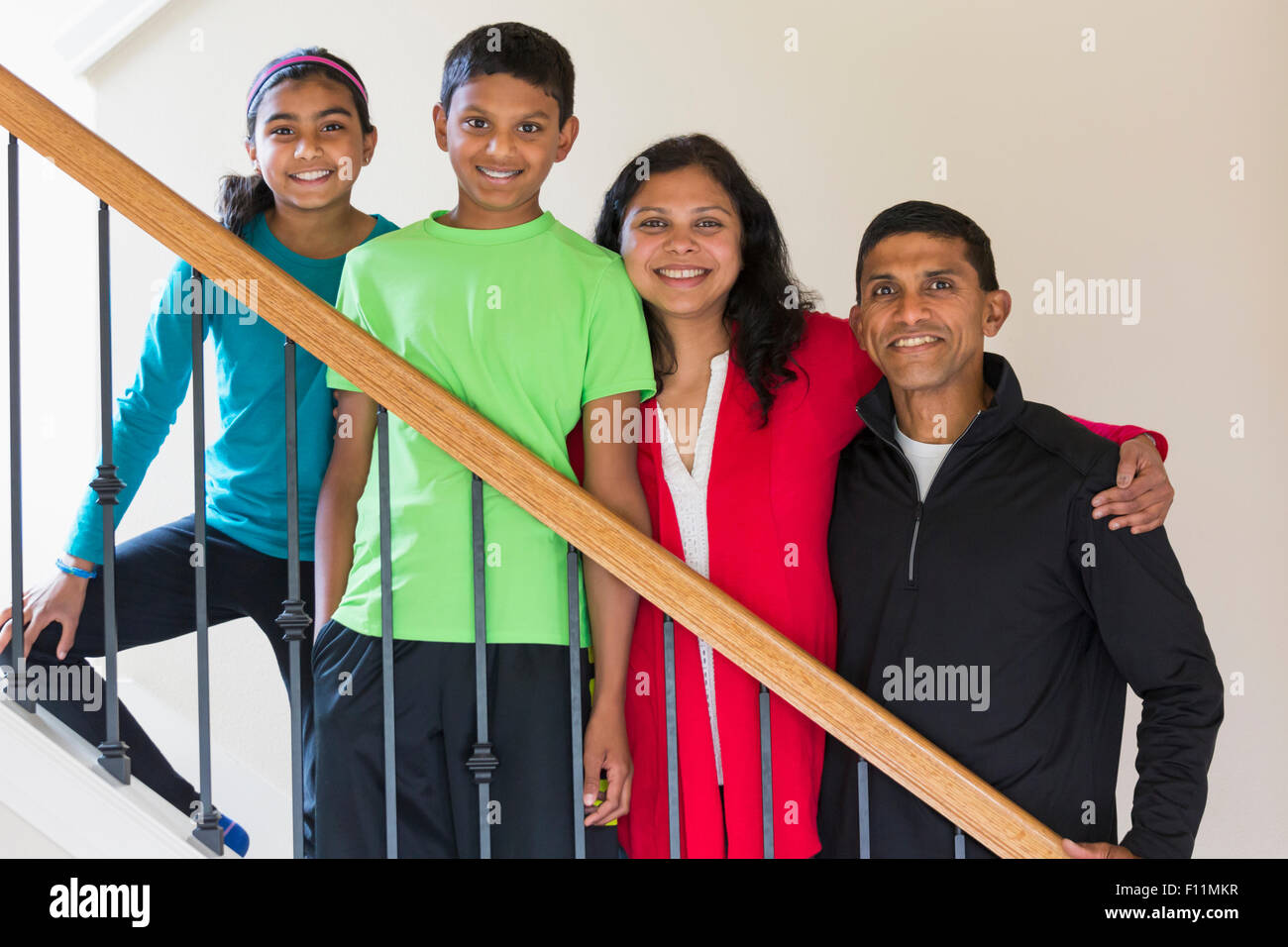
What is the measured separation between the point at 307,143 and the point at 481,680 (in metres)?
0.98

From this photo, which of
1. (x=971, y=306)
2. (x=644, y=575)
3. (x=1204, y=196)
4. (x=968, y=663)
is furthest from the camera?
(x=1204, y=196)

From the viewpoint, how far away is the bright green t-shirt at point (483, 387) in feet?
5.80

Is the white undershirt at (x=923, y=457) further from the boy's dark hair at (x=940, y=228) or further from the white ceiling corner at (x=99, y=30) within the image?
the white ceiling corner at (x=99, y=30)

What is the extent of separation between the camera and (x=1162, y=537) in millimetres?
1791

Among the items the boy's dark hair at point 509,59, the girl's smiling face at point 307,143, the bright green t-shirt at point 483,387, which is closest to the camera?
the bright green t-shirt at point 483,387

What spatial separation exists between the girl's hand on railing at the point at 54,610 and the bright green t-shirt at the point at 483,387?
1.62 feet

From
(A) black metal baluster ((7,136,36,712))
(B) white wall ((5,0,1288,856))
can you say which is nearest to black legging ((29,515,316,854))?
(A) black metal baluster ((7,136,36,712))

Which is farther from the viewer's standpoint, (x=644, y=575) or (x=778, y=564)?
(x=778, y=564)

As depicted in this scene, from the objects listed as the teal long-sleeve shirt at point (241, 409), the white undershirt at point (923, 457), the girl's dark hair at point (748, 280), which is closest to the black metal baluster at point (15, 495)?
the teal long-sleeve shirt at point (241, 409)

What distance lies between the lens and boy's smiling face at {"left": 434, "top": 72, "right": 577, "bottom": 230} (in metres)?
1.85

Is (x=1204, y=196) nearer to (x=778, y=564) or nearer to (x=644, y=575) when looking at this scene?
(x=778, y=564)

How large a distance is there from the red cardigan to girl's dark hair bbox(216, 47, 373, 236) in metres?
0.74
